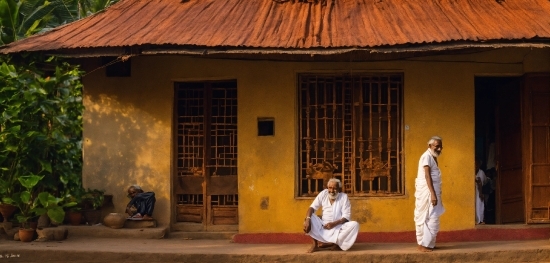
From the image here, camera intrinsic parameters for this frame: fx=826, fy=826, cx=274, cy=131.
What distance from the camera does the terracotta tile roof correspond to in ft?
31.9

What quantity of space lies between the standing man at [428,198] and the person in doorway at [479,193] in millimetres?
2050

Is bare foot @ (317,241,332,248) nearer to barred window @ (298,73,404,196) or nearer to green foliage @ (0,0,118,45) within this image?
barred window @ (298,73,404,196)

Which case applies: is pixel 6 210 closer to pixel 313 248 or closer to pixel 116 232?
pixel 116 232

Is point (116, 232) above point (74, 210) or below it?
below

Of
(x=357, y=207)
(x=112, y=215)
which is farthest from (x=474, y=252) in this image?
(x=112, y=215)

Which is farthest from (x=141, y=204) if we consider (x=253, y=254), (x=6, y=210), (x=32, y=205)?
(x=253, y=254)

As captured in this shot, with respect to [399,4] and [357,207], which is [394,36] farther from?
[357,207]

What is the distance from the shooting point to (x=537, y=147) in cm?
1080

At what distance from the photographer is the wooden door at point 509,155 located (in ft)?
37.2

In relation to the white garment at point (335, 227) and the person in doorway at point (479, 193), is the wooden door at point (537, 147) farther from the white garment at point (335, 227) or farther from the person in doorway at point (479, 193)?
the white garment at point (335, 227)

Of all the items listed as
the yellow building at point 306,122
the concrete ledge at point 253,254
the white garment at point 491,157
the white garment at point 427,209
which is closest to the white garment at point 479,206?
the white garment at point 491,157

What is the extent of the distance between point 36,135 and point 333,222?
12.2 ft

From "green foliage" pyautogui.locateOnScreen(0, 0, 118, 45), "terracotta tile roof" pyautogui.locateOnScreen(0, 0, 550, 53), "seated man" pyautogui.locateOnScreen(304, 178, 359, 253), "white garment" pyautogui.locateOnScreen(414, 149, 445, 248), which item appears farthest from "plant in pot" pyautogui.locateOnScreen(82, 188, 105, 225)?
"green foliage" pyautogui.locateOnScreen(0, 0, 118, 45)

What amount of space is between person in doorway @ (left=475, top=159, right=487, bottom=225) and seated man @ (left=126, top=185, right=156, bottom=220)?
444cm
